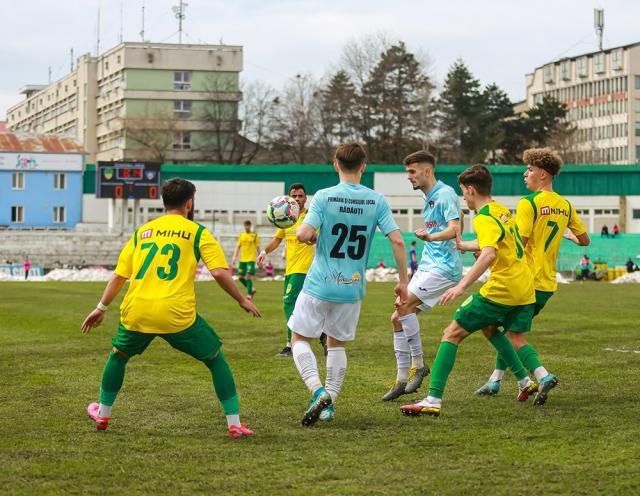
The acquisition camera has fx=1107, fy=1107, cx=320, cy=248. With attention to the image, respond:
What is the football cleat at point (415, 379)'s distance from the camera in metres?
9.77

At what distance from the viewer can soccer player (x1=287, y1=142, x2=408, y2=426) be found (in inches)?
317

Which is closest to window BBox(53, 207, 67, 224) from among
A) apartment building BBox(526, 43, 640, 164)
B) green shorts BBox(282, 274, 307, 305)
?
apartment building BBox(526, 43, 640, 164)

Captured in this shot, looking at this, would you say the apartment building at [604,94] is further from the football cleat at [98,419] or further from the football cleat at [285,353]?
the football cleat at [98,419]

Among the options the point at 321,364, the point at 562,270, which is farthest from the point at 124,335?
the point at 562,270

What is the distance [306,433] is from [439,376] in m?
1.29

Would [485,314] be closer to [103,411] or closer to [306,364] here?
[306,364]

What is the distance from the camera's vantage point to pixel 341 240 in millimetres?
8086

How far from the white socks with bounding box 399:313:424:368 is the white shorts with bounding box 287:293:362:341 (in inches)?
66.5

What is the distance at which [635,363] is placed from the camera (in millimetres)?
12094

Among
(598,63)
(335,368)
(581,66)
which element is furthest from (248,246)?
(581,66)

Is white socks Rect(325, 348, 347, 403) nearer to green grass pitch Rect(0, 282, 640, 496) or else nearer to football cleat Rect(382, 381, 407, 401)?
green grass pitch Rect(0, 282, 640, 496)

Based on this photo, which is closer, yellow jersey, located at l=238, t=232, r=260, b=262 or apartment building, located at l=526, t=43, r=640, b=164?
yellow jersey, located at l=238, t=232, r=260, b=262

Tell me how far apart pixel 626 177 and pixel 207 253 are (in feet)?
249

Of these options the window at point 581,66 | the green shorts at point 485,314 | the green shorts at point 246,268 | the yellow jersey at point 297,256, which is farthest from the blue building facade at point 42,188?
the green shorts at point 485,314
